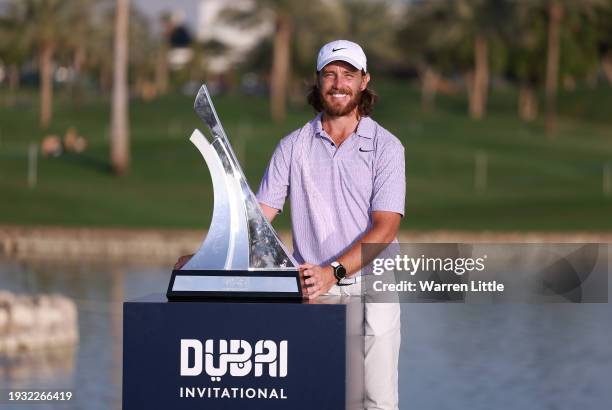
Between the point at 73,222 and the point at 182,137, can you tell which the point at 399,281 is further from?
the point at 182,137

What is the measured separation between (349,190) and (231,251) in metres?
0.67

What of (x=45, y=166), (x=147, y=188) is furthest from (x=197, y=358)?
(x=45, y=166)

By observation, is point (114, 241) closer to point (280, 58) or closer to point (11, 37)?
point (280, 58)

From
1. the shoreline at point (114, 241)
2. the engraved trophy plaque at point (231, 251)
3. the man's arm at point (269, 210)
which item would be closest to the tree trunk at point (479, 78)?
the shoreline at point (114, 241)

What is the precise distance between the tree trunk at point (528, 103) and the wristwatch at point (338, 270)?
8346 cm

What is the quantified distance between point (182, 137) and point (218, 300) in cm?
5300

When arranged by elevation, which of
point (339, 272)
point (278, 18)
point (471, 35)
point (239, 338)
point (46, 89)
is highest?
point (471, 35)

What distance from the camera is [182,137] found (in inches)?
2315

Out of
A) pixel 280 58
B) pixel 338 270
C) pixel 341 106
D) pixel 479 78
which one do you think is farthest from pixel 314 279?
pixel 479 78

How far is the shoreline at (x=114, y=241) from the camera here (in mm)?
32594

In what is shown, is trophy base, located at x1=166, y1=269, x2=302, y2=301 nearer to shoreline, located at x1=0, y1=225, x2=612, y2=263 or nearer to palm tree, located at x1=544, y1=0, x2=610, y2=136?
shoreline, located at x1=0, y1=225, x2=612, y2=263

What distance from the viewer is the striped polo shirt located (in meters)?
6.59

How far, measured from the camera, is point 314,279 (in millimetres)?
6211

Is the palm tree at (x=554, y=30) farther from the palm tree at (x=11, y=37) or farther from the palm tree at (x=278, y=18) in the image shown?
the palm tree at (x=11, y=37)
